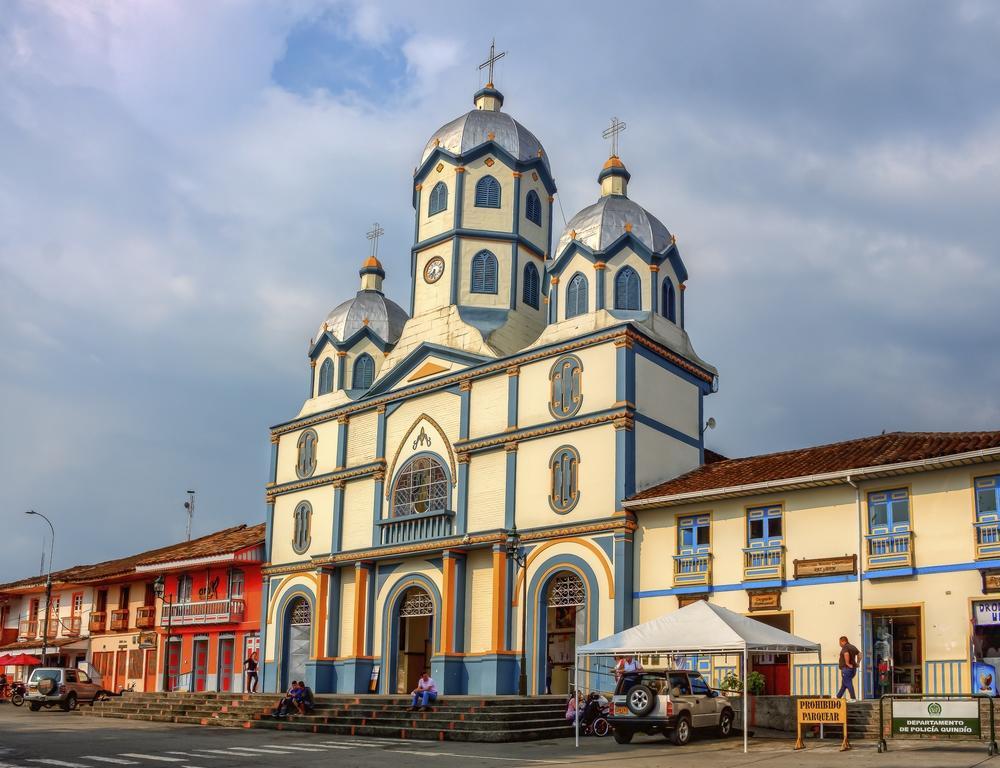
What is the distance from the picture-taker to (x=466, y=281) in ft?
127

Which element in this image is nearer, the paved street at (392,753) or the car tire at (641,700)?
the paved street at (392,753)

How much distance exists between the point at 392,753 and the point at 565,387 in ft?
45.7

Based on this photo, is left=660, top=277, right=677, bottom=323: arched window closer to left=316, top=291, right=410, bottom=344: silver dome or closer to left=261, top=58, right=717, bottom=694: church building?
left=261, top=58, right=717, bottom=694: church building

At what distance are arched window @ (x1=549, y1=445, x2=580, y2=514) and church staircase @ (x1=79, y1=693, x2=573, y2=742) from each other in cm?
572

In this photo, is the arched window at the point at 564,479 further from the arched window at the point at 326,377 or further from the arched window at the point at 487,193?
the arched window at the point at 326,377

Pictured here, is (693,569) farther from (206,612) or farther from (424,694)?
(206,612)

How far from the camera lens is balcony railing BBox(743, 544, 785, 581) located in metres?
27.8

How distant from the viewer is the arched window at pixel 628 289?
34.1 meters

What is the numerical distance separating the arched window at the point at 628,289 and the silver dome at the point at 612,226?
0.98m

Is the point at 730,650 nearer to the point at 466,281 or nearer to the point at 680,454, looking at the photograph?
the point at 680,454

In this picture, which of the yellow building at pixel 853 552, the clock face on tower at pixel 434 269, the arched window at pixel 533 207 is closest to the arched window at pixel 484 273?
the clock face on tower at pixel 434 269

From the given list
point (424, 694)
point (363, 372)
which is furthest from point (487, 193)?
point (424, 694)

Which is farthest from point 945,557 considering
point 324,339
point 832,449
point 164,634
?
point 164,634

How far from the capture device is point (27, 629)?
57906 mm
